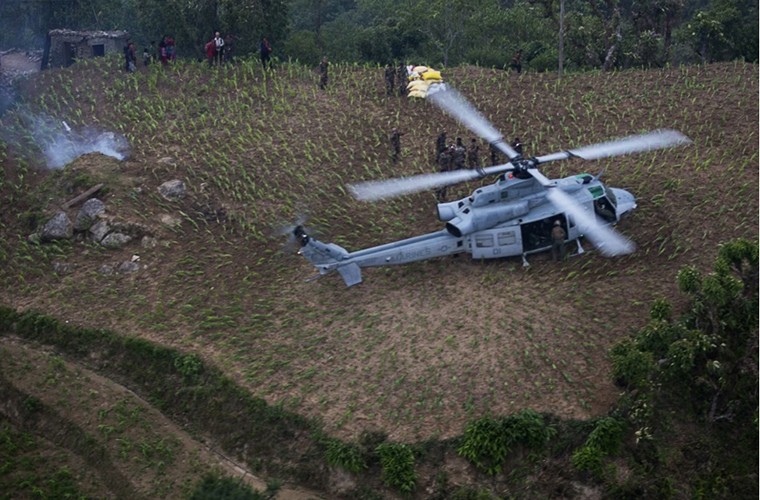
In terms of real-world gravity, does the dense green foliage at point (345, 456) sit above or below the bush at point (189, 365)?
below

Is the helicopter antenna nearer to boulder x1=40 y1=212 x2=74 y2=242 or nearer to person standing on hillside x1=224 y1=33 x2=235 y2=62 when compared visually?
boulder x1=40 y1=212 x2=74 y2=242

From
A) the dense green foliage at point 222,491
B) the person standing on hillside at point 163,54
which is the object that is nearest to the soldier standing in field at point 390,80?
the person standing on hillside at point 163,54

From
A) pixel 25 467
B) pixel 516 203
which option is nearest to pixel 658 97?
pixel 516 203

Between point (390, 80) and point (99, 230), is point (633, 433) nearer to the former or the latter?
point (99, 230)

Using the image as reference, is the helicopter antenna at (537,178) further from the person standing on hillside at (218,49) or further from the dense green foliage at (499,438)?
the person standing on hillside at (218,49)

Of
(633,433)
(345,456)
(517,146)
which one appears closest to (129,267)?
(345,456)

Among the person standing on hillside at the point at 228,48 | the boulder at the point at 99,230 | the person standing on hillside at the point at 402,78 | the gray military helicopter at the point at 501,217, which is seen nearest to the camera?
the gray military helicopter at the point at 501,217

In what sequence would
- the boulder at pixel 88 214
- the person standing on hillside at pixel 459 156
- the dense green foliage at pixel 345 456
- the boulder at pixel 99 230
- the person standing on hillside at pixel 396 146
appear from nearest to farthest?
the dense green foliage at pixel 345 456 < the boulder at pixel 99 230 < the boulder at pixel 88 214 < the person standing on hillside at pixel 459 156 < the person standing on hillside at pixel 396 146
